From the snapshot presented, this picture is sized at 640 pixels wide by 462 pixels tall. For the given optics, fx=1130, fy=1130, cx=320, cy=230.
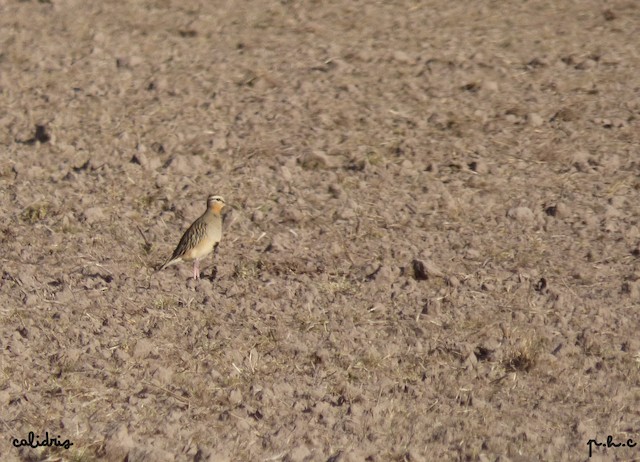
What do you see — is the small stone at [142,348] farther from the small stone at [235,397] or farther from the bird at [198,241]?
the bird at [198,241]

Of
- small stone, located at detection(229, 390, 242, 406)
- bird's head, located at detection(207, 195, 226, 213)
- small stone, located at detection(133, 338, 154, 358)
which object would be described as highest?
bird's head, located at detection(207, 195, 226, 213)

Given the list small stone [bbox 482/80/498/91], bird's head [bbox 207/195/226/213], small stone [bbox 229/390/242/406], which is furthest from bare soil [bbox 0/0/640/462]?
bird's head [bbox 207/195/226/213]

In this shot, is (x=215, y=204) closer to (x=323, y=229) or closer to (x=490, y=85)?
(x=323, y=229)

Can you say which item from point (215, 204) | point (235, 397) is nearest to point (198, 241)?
point (215, 204)

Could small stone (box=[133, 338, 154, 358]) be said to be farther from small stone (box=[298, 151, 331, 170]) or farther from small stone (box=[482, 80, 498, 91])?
small stone (box=[482, 80, 498, 91])

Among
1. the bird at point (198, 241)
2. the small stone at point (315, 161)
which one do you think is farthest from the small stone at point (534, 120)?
the bird at point (198, 241)

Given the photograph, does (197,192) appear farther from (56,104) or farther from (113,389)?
(113,389)

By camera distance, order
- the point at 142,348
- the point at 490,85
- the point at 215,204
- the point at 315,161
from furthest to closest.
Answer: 1. the point at 490,85
2. the point at 315,161
3. the point at 215,204
4. the point at 142,348
